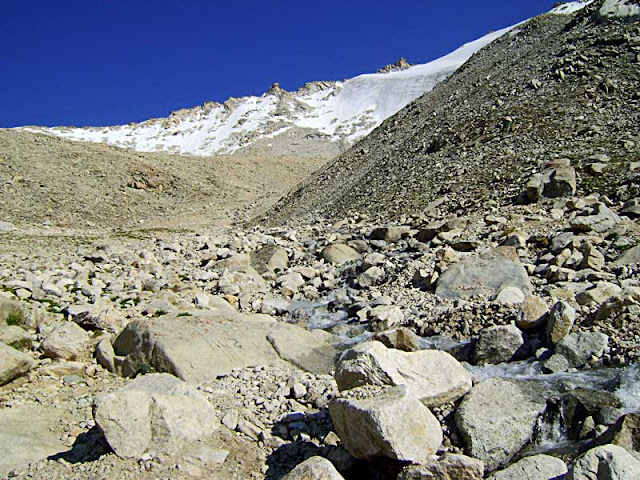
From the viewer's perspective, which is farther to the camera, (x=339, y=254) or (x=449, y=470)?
(x=339, y=254)

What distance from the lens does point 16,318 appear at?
852 centimetres

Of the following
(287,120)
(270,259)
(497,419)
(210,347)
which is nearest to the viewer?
(497,419)

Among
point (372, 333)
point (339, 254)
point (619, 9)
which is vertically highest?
point (619, 9)

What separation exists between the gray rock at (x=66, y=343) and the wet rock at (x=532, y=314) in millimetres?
Answer: 7074

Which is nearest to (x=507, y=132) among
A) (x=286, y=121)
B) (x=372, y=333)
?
(x=372, y=333)

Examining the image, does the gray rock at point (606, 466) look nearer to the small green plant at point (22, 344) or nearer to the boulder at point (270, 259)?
the small green plant at point (22, 344)

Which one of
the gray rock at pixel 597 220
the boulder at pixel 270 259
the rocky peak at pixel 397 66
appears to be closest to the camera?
the gray rock at pixel 597 220

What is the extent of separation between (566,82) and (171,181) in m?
25.0

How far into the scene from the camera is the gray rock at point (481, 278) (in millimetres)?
9866

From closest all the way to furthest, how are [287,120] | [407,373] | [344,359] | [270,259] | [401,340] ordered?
1. [407,373]
2. [344,359]
3. [401,340]
4. [270,259]
5. [287,120]

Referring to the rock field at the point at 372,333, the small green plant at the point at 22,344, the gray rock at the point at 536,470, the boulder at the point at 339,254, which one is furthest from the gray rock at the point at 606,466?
the boulder at the point at 339,254

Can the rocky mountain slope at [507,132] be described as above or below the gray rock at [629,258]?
above

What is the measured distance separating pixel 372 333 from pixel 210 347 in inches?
140

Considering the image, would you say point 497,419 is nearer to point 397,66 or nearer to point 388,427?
point 388,427
